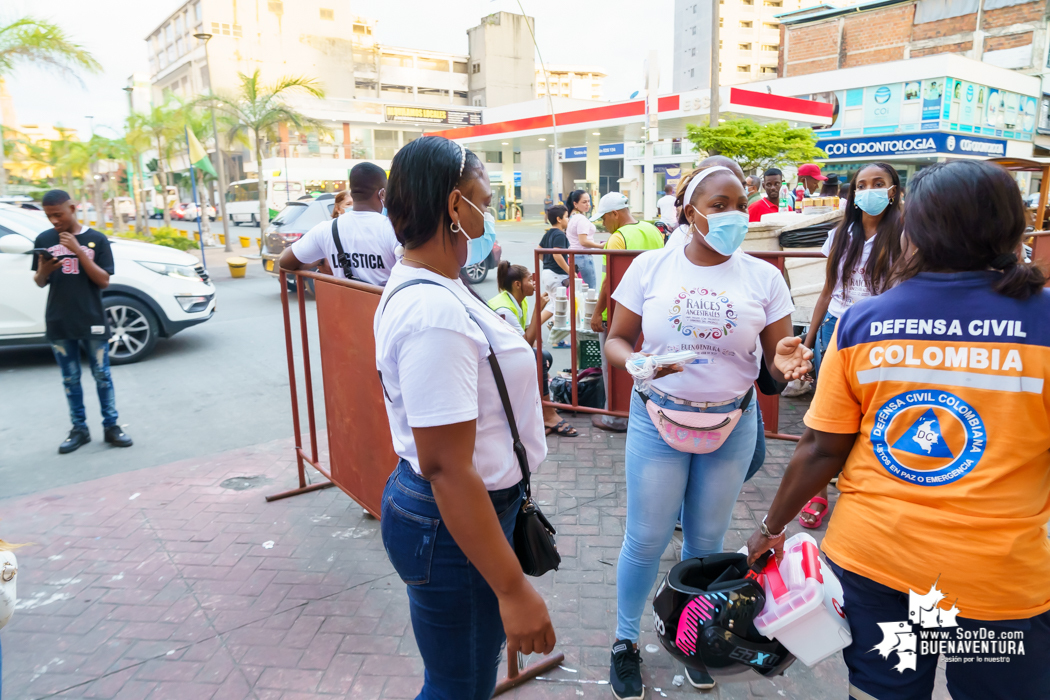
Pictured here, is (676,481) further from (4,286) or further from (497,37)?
(497,37)

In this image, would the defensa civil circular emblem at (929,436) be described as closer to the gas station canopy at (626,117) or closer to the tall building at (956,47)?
the gas station canopy at (626,117)

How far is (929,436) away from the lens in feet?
5.13

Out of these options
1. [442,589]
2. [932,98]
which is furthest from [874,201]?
[932,98]

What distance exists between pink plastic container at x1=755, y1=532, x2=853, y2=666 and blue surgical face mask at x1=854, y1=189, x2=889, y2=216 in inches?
98.3

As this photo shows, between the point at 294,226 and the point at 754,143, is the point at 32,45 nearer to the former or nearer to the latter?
the point at 294,226

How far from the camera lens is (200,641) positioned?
3.01 meters

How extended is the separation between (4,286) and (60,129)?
125 ft

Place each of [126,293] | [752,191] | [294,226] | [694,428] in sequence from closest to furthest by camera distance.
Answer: [694,428] → [752,191] → [126,293] → [294,226]

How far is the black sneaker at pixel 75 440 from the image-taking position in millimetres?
5352

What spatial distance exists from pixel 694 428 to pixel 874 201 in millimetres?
2056

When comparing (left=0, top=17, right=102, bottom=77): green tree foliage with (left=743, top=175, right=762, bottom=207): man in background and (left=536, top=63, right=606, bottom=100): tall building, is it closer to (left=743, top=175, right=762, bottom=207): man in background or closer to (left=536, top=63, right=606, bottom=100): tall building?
(left=743, top=175, right=762, bottom=207): man in background

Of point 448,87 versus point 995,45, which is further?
point 448,87

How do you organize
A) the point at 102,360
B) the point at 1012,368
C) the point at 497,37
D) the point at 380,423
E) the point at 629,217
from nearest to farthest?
the point at 1012,368 → the point at 380,423 → the point at 102,360 → the point at 629,217 → the point at 497,37

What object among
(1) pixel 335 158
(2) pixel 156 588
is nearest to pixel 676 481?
(2) pixel 156 588
